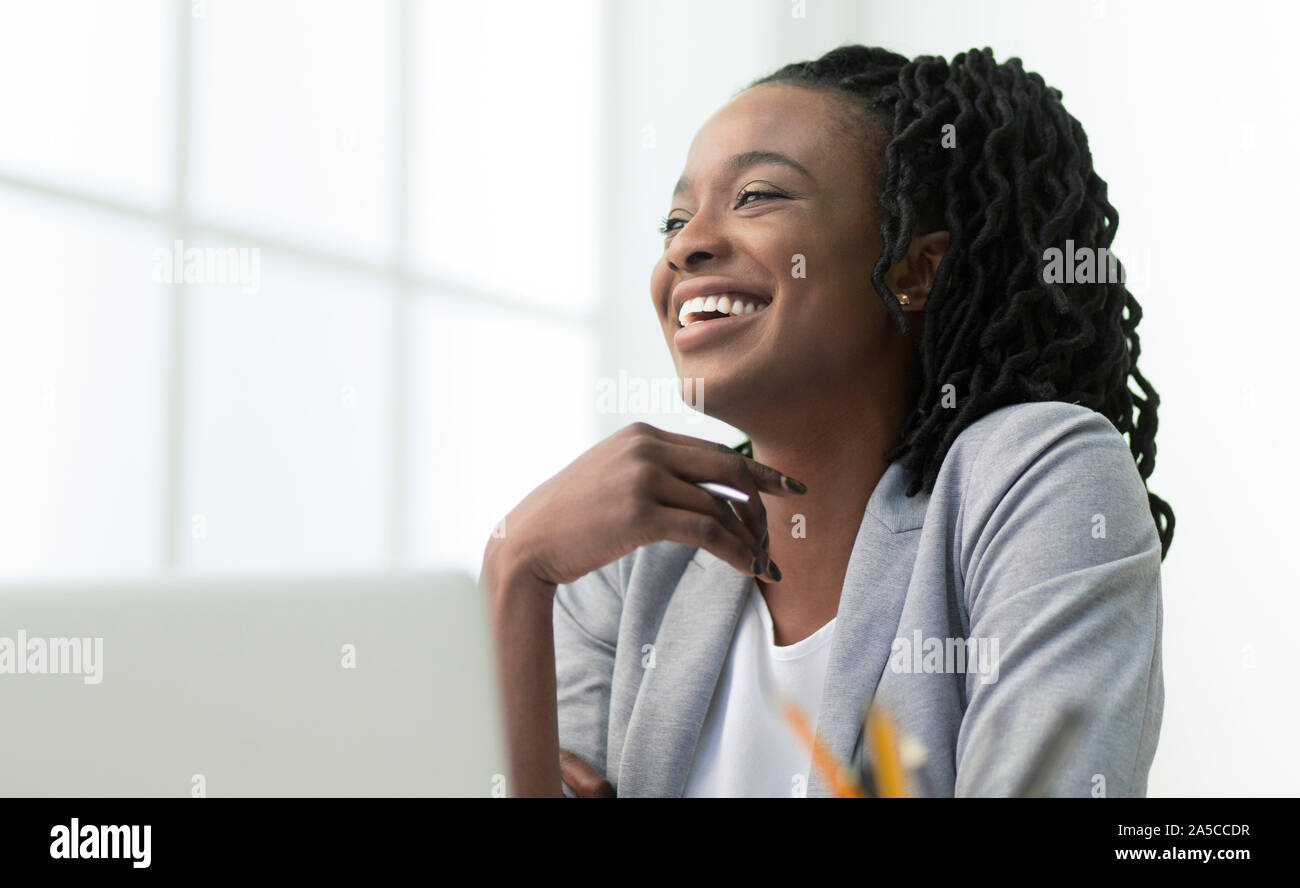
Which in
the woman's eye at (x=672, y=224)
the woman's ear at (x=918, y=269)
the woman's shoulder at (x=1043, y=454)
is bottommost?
the woman's shoulder at (x=1043, y=454)

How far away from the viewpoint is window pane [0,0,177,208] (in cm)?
192

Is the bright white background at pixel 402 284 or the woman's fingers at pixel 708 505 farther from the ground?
the bright white background at pixel 402 284

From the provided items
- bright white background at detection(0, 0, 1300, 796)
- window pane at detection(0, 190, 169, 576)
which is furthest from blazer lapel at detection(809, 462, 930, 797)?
window pane at detection(0, 190, 169, 576)

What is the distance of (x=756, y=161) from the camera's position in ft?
3.79

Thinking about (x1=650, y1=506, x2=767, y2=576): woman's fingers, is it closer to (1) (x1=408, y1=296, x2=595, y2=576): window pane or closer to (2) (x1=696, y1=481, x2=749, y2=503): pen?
(2) (x1=696, y1=481, x2=749, y2=503): pen

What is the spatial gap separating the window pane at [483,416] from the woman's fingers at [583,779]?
1.30m

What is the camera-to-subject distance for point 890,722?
92 centimetres

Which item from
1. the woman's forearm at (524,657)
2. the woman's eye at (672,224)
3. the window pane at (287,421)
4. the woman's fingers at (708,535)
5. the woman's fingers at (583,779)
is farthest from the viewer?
the window pane at (287,421)

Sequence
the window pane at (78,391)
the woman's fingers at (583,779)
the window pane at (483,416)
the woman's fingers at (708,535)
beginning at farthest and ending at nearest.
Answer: the window pane at (483,416) → the window pane at (78,391) → the woman's fingers at (583,779) → the woman's fingers at (708,535)

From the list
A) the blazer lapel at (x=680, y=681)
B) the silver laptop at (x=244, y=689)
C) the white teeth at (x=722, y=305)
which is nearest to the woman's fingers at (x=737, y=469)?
the blazer lapel at (x=680, y=681)

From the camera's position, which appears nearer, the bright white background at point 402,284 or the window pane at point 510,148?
the bright white background at point 402,284

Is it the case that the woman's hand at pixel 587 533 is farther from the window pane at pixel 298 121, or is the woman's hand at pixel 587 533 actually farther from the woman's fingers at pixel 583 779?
the window pane at pixel 298 121

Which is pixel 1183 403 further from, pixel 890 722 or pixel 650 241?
pixel 890 722

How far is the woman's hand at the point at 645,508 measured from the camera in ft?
2.88
